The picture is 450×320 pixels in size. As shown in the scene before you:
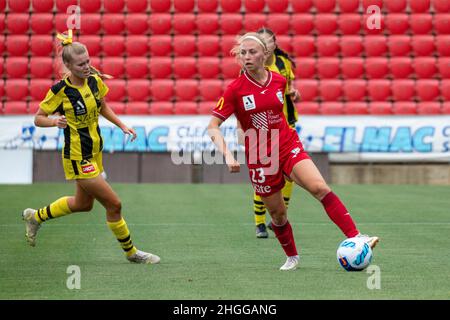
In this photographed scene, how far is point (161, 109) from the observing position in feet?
67.8

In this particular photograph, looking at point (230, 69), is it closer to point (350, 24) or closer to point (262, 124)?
point (350, 24)

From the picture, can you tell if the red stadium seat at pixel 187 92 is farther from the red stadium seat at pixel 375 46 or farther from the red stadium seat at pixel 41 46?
the red stadium seat at pixel 375 46

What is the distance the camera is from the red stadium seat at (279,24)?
72.5 ft

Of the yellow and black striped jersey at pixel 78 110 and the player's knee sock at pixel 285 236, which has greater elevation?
the yellow and black striped jersey at pixel 78 110

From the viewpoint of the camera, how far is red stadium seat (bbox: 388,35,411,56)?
22.0 meters

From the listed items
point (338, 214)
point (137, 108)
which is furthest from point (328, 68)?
point (338, 214)

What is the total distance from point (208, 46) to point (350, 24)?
10.5 ft

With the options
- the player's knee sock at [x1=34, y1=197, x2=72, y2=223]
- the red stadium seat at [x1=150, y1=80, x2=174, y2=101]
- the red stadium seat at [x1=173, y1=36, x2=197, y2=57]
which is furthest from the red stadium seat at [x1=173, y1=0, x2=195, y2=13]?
the player's knee sock at [x1=34, y1=197, x2=72, y2=223]

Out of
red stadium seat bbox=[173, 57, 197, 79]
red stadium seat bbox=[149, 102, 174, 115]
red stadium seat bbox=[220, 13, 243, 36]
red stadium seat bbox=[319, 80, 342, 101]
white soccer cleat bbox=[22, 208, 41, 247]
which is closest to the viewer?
white soccer cleat bbox=[22, 208, 41, 247]

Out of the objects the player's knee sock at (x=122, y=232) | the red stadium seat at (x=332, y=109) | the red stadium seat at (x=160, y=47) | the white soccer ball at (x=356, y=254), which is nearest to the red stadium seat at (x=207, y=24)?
the red stadium seat at (x=160, y=47)

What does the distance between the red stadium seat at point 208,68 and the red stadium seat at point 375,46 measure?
329 centimetres

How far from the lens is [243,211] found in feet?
44.1

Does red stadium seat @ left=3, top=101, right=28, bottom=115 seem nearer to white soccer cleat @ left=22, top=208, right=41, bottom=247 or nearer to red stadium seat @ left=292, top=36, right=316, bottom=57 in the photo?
red stadium seat @ left=292, top=36, right=316, bottom=57

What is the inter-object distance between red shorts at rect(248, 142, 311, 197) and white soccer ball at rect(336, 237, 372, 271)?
28.3 inches
